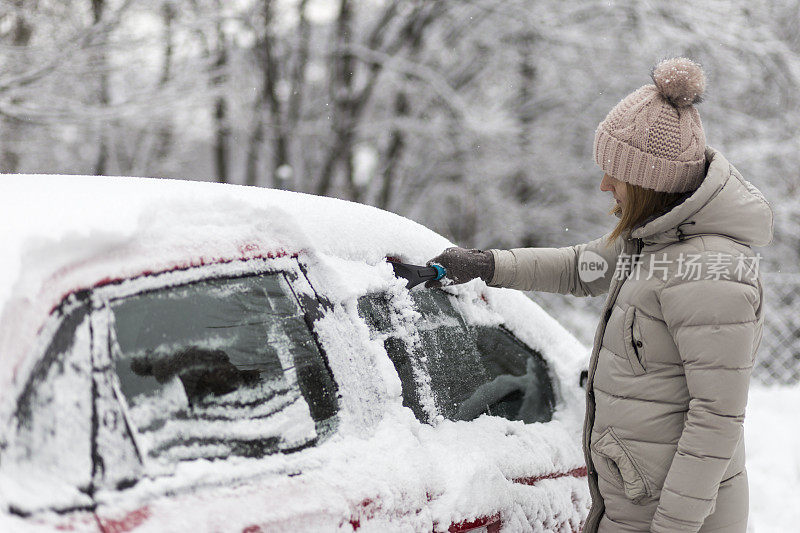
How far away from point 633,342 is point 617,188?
0.46 metres

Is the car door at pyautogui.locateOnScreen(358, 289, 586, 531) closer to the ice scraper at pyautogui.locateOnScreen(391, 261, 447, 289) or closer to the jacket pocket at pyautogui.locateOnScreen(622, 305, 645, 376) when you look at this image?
the ice scraper at pyautogui.locateOnScreen(391, 261, 447, 289)

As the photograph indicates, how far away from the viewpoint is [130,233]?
1.44 metres

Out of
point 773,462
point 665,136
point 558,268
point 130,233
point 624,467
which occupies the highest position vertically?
point 665,136

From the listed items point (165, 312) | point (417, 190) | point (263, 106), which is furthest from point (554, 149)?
point (165, 312)

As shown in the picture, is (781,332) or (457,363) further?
(781,332)

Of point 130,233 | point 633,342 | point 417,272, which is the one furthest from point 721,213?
A: point 130,233

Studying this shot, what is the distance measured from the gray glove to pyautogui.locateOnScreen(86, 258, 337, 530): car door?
631mm

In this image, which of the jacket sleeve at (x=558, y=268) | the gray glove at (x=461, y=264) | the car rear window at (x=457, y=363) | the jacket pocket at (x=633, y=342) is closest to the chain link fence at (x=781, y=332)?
the jacket sleeve at (x=558, y=268)

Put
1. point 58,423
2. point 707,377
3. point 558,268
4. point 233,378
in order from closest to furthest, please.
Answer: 1. point 58,423
2. point 233,378
3. point 707,377
4. point 558,268

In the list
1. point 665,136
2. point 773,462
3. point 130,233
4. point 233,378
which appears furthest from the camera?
point 773,462

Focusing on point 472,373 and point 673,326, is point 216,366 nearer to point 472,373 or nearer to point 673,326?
point 472,373

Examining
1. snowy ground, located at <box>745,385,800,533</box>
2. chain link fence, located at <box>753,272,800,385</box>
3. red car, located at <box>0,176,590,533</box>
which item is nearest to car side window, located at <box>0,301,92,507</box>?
red car, located at <box>0,176,590,533</box>

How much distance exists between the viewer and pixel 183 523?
132cm

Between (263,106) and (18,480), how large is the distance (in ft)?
31.9
